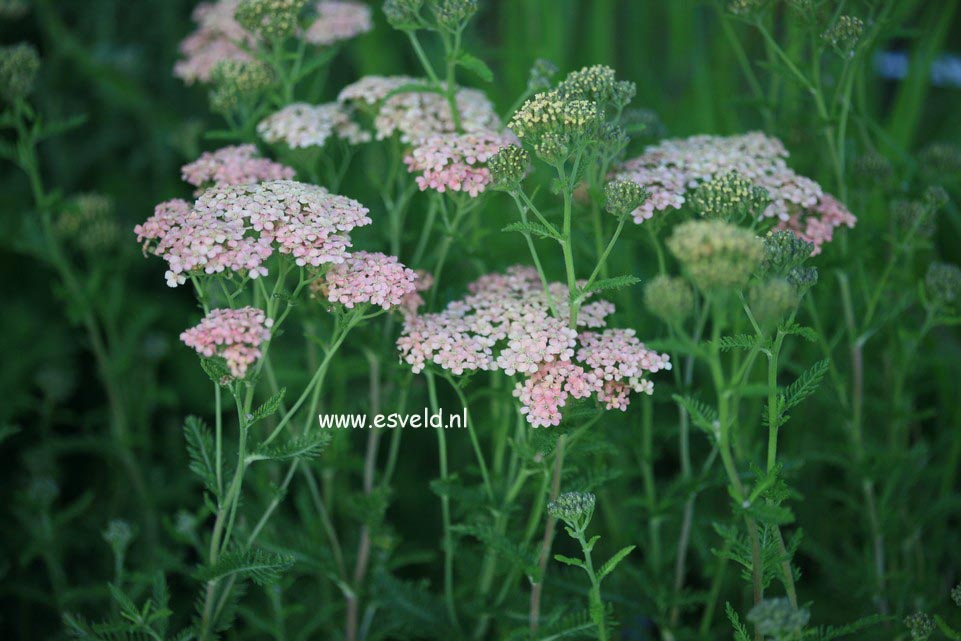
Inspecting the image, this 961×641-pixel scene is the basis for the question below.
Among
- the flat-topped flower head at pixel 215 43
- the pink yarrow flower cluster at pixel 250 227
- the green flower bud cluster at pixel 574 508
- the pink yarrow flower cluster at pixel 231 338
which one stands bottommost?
the green flower bud cluster at pixel 574 508

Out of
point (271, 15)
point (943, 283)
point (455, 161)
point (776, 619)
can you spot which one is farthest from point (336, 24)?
point (776, 619)

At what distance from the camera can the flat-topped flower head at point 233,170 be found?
1.71 metres

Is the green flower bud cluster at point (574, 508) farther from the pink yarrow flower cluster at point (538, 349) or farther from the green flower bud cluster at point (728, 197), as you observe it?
the green flower bud cluster at point (728, 197)

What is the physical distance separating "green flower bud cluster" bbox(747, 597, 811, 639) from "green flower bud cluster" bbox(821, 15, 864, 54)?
3.26 feet

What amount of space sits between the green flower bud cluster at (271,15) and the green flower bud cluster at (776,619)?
1321mm

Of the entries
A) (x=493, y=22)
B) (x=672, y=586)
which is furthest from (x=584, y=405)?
(x=493, y=22)

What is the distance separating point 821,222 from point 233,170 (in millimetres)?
1069

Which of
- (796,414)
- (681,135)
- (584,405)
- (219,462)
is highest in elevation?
(681,135)

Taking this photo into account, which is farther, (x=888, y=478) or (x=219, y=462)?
(x=888, y=478)

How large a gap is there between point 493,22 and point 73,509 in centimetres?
329

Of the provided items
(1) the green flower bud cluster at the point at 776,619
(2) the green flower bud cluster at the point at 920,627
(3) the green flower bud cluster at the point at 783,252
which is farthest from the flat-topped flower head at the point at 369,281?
(2) the green flower bud cluster at the point at 920,627

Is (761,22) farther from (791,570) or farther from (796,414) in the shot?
(791,570)

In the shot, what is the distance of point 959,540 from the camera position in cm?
215

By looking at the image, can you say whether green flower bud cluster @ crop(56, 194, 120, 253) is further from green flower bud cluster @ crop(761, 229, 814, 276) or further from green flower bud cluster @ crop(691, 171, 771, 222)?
green flower bud cluster @ crop(761, 229, 814, 276)
